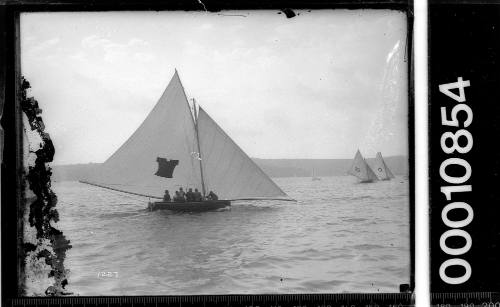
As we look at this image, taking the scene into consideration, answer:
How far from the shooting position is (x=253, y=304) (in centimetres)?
Answer: 188

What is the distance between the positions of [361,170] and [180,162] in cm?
66

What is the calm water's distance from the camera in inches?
74.2

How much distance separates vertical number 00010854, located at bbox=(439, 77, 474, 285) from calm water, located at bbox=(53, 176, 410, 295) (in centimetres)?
14

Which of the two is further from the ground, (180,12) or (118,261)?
(180,12)

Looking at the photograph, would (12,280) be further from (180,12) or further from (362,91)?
(362,91)

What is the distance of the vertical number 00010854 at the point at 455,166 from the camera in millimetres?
1836

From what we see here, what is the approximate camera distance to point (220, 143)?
191 centimetres

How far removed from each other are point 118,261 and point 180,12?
94 centimetres

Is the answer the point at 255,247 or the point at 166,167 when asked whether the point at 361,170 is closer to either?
the point at 255,247

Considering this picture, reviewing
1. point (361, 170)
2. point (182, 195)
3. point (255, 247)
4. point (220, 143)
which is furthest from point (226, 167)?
point (361, 170)

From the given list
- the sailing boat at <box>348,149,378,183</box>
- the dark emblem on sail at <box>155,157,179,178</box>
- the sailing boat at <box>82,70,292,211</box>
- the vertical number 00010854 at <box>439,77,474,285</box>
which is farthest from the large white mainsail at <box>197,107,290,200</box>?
the vertical number 00010854 at <box>439,77,474,285</box>

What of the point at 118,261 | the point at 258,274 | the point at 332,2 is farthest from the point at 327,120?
the point at 118,261

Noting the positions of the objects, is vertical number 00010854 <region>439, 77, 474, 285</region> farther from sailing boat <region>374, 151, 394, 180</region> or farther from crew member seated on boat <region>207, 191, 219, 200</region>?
crew member seated on boat <region>207, 191, 219, 200</region>

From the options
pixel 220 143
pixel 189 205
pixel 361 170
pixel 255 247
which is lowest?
pixel 255 247
